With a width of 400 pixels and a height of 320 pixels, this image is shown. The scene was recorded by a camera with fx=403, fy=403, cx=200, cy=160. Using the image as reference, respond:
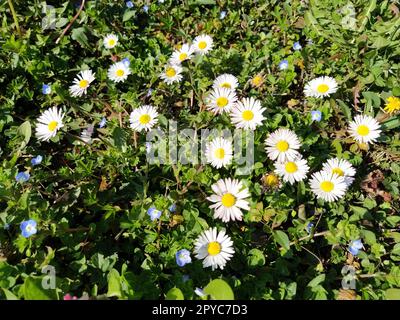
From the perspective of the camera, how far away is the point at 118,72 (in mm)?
2889

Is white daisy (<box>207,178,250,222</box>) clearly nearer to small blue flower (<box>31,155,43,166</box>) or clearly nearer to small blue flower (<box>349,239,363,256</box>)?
small blue flower (<box>349,239,363,256</box>)

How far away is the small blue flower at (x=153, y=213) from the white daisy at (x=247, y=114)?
676 mm

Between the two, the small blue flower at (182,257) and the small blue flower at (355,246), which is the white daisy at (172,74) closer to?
the small blue flower at (182,257)

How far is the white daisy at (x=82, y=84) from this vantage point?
9.01ft

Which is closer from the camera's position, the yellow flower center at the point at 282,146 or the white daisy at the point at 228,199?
the white daisy at the point at 228,199

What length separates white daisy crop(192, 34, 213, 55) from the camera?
2.98m

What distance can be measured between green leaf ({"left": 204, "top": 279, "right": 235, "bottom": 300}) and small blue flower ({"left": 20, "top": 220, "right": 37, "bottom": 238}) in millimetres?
873

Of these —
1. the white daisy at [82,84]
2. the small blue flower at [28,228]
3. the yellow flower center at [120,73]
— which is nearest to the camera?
the small blue flower at [28,228]

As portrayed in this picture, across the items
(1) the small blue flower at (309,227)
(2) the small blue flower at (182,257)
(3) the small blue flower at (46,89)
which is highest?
(3) the small blue flower at (46,89)

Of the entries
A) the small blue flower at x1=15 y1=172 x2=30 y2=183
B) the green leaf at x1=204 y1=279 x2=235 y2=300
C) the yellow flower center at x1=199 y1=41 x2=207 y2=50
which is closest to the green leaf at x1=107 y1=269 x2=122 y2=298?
the green leaf at x1=204 y1=279 x2=235 y2=300

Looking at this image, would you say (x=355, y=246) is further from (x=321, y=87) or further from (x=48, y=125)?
(x=48, y=125)

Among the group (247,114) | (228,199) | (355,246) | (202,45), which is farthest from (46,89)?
(355,246)

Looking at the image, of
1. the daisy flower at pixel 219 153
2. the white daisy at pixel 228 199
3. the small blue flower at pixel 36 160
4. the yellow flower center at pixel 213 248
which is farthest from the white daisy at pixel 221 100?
the small blue flower at pixel 36 160

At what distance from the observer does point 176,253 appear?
2070 millimetres
